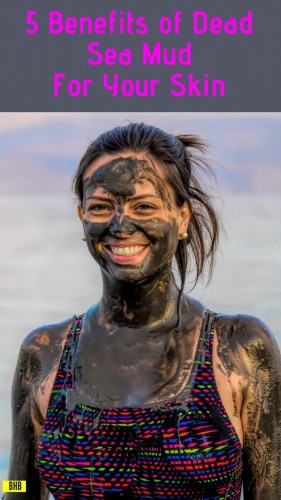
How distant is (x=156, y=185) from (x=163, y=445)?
123 centimetres

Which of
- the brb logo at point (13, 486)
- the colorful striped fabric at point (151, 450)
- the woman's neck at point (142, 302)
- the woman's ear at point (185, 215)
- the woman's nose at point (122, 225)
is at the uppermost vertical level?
the woman's ear at point (185, 215)

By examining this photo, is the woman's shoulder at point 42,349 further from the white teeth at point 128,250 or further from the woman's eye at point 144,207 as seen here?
the woman's eye at point 144,207

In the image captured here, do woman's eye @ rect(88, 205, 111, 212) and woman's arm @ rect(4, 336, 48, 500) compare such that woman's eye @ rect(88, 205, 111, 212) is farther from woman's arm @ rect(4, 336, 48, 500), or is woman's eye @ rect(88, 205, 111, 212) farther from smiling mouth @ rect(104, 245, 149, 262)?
woman's arm @ rect(4, 336, 48, 500)

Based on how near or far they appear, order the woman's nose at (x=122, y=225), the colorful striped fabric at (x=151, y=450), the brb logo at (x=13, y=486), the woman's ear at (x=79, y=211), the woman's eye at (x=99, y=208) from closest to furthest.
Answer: the colorful striped fabric at (x=151, y=450), the woman's nose at (x=122, y=225), the woman's eye at (x=99, y=208), the woman's ear at (x=79, y=211), the brb logo at (x=13, y=486)

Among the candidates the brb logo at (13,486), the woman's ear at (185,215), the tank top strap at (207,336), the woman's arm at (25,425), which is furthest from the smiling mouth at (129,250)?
the brb logo at (13,486)

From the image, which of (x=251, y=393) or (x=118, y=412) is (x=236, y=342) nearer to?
(x=251, y=393)

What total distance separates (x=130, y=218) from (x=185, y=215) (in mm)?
366

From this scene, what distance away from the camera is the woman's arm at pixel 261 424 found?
631cm

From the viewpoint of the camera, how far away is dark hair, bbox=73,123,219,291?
6.41 m

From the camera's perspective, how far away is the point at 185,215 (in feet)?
21.2

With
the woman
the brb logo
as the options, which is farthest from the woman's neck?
the brb logo

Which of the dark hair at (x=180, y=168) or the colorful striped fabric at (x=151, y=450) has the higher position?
the dark hair at (x=180, y=168)

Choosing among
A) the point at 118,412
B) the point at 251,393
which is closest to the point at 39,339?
the point at 118,412

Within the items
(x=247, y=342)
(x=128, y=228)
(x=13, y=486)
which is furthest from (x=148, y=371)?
(x=13, y=486)
